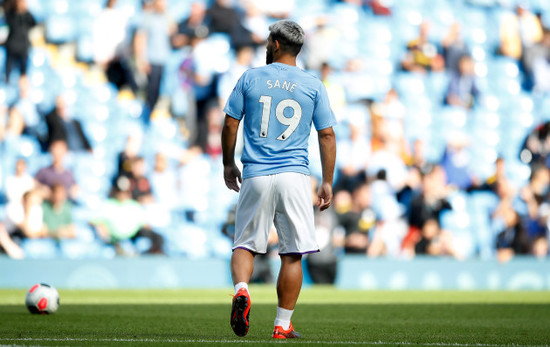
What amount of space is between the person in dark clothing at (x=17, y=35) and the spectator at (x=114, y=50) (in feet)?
4.01

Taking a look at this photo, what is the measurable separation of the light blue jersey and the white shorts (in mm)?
69

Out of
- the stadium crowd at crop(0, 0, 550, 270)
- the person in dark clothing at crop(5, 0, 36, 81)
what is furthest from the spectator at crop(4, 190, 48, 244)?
the person in dark clothing at crop(5, 0, 36, 81)

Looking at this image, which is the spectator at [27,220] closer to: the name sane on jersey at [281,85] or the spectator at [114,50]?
the spectator at [114,50]

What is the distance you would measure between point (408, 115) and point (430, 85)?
0.86 metres

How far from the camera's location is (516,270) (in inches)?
598

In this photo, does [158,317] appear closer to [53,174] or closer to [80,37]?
[53,174]

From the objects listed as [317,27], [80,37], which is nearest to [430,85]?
[317,27]

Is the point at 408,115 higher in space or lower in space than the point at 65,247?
higher

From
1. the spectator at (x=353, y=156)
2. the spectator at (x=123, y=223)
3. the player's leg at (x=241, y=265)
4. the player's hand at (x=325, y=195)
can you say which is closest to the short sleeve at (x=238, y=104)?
the player's hand at (x=325, y=195)

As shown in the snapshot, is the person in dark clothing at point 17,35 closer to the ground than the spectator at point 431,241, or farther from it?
farther from it

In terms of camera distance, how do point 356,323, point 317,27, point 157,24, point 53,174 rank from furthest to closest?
point 317,27 < point 157,24 < point 53,174 < point 356,323

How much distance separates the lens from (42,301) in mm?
7621

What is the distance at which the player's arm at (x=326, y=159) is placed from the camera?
530 cm

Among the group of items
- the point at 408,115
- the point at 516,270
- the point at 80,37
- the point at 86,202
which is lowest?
the point at 516,270
